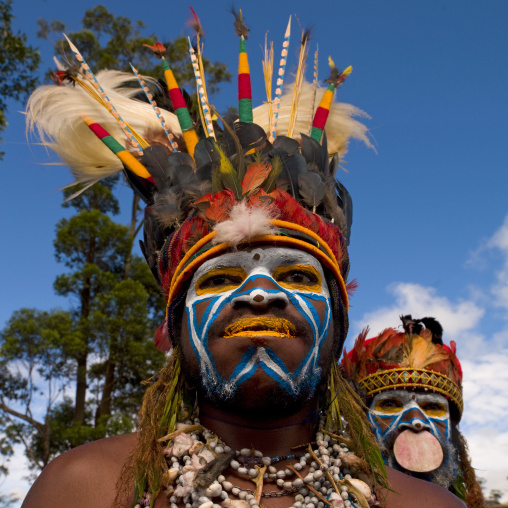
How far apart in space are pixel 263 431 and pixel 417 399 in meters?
2.14

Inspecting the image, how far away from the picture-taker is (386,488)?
2.45 metres

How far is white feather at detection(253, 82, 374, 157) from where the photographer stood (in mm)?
3412

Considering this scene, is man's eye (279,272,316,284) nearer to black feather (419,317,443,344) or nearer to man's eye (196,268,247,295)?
man's eye (196,268,247,295)

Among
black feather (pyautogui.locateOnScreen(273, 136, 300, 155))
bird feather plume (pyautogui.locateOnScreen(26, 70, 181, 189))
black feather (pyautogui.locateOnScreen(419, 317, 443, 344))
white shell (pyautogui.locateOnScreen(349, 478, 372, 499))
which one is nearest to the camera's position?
white shell (pyautogui.locateOnScreen(349, 478, 372, 499))

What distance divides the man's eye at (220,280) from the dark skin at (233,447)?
5.5 inches

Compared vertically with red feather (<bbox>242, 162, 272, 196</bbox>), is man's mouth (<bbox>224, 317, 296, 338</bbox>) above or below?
below

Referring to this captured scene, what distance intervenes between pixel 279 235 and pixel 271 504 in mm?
1115

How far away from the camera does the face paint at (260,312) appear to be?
7.52 ft

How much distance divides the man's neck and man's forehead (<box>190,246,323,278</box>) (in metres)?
0.63

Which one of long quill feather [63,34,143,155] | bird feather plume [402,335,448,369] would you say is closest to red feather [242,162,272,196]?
long quill feather [63,34,143,155]

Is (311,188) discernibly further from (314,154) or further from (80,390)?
(80,390)

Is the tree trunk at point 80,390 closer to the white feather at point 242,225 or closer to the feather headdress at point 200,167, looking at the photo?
the feather headdress at point 200,167

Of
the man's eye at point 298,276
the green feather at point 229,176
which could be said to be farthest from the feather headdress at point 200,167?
the man's eye at point 298,276

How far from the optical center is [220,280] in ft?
8.30
